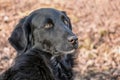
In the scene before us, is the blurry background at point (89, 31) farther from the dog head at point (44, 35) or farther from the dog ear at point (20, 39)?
the dog ear at point (20, 39)

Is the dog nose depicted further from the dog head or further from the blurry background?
the blurry background

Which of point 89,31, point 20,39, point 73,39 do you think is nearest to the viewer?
point 73,39

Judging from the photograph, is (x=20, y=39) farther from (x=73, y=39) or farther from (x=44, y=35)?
(x=73, y=39)

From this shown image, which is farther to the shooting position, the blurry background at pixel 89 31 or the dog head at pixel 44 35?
the blurry background at pixel 89 31

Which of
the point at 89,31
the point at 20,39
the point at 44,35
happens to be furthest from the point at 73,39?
the point at 89,31

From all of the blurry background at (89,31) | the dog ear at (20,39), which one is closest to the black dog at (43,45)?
the dog ear at (20,39)

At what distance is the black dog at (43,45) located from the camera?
6.62 metres

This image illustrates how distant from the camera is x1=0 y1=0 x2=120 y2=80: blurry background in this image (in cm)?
942

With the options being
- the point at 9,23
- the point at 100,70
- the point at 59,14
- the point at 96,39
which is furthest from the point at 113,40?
the point at 59,14

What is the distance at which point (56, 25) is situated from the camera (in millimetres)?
6785

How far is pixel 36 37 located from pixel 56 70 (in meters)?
0.56

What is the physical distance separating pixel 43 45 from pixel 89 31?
4.11 metres

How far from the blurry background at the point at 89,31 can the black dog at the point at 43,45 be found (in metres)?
1.20

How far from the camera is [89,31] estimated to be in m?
10.7
